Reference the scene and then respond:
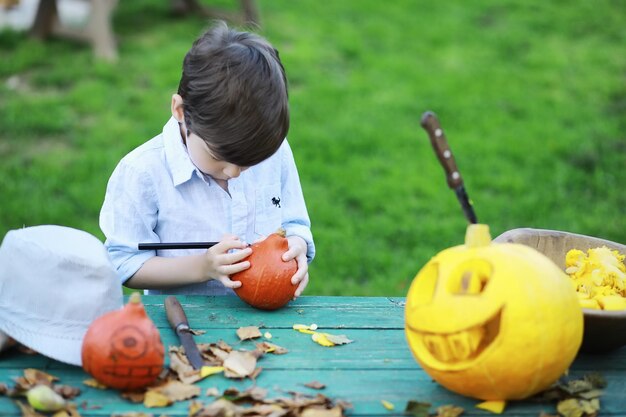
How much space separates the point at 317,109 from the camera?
597 cm

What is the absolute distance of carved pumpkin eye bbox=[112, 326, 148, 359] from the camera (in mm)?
1782

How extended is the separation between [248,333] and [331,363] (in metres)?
0.24

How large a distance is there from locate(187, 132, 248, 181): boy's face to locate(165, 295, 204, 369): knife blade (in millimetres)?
375

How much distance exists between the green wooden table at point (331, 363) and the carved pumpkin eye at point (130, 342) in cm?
11

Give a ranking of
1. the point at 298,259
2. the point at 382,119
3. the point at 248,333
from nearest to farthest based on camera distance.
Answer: the point at 248,333 → the point at 298,259 → the point at 382,119

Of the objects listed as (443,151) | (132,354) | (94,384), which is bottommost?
(94,384)

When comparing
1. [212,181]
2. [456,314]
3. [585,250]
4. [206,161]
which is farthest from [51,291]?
[585,250]

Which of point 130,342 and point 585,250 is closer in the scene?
point 130,342

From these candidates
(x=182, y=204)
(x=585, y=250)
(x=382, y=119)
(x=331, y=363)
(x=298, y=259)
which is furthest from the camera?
(x=382, y=119)

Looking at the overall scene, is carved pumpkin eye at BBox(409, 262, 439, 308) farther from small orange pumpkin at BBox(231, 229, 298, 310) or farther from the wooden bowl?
small orange pumpkin at BBox(231, 229, 298, 310)

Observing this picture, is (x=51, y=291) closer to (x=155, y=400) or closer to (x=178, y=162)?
(x=155, y=400)

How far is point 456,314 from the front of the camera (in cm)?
174

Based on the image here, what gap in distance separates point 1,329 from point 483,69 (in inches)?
212

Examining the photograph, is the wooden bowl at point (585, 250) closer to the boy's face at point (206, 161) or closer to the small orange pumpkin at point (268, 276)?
the small orange pumpkin at point (268, 276)
